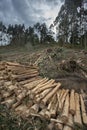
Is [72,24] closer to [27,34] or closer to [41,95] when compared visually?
[27,34]

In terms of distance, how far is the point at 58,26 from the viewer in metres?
36.8

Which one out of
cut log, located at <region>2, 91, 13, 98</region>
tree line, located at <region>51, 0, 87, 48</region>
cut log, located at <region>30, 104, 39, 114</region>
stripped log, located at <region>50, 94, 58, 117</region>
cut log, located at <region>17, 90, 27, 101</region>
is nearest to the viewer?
stripped log, located at <region>50, 94, 58, 117</region>

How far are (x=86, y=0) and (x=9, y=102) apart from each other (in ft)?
98.5

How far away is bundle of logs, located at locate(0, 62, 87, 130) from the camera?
5602mm

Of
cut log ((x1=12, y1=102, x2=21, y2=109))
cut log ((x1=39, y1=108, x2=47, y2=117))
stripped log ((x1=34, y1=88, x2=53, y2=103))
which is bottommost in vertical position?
cut log ((x1=39, y1=108, x2=47, y2=117))

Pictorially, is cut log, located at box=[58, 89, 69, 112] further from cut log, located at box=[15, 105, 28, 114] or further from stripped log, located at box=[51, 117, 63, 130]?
cut log, located at box=[15, 105, 28, 114]

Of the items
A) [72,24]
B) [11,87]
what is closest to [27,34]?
[72,24]

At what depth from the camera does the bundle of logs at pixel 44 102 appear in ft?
18.4

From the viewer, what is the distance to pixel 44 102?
20.1 ft

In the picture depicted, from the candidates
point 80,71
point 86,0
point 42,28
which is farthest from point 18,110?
point 42,28

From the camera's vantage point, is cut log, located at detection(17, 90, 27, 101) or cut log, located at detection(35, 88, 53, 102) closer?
cut log, located at detection(35, 88, 53, 102)

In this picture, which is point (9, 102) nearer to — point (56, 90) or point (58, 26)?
point (56, 90)

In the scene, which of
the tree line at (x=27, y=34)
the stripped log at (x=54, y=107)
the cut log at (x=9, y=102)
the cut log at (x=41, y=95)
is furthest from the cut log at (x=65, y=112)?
the tree line at (x=27, y=34)

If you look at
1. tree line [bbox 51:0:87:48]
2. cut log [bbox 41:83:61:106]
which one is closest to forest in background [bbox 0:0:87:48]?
tree line [bbox 51:0:87:48]
